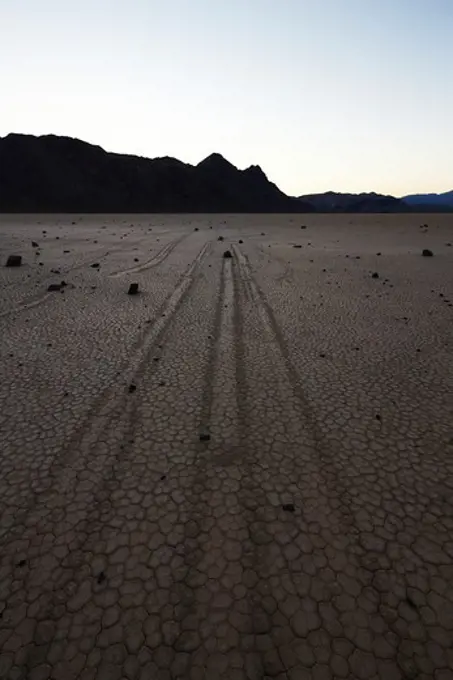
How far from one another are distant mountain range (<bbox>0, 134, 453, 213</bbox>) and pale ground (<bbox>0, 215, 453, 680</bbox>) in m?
72.4

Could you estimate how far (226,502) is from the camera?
258 centimetres

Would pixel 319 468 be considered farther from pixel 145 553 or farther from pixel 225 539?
pixel 145 553

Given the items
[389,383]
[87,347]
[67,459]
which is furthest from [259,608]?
[87,347]

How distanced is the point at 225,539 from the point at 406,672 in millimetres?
1036

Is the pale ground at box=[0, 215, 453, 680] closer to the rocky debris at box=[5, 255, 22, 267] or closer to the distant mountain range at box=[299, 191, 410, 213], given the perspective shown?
the rocky debris at box=[5, 255, 22, 267]

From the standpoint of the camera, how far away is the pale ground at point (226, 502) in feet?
5.83

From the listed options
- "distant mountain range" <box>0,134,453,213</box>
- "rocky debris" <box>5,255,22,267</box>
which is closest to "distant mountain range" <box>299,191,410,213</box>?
"distant mountain range" <box>0,134,453,213</box>

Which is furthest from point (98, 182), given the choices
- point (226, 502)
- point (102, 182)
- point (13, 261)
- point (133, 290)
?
point (226, 502)

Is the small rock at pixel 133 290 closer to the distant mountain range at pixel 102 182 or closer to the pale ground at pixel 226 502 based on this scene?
the pale ground at pixel 226 502

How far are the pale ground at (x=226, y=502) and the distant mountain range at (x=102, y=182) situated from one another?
7238cm

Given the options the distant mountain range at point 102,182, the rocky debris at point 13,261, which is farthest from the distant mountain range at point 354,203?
the rocky debris at point 13,261

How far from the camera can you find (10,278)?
8953 millimetres

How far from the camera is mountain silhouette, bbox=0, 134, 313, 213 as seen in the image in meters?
75.1

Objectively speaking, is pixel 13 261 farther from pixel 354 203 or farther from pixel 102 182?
pixel 354 203
